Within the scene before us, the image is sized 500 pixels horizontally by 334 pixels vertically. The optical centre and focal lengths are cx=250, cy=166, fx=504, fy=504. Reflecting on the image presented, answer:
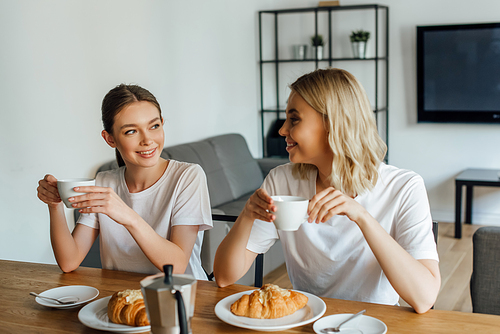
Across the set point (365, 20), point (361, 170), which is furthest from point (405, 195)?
point (365, 20)

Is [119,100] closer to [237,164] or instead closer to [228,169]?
[228,169]

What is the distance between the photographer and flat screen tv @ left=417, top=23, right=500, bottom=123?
14.5 feet

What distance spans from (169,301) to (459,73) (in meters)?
4.39

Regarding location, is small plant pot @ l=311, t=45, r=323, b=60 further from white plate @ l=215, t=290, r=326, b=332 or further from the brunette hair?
white plate @ l=215, t=290, r=326, b=332

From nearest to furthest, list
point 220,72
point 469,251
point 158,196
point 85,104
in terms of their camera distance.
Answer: point 158,196, point 85,104, point 469,251, point 220,72

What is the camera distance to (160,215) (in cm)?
155

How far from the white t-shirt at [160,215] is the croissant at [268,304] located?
48cm

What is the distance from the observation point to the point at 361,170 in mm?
1333

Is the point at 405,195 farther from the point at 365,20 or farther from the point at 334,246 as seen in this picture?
the point at 365,20

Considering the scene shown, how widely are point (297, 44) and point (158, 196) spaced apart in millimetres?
3869

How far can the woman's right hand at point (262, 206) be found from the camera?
40.5 inches

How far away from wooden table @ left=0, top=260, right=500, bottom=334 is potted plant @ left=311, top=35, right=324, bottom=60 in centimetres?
382

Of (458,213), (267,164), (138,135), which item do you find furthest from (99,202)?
(458,213)

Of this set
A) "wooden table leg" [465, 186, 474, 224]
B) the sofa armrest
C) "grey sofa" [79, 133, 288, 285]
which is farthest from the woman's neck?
"wooden table leg" [465, 186, 474, 224]
